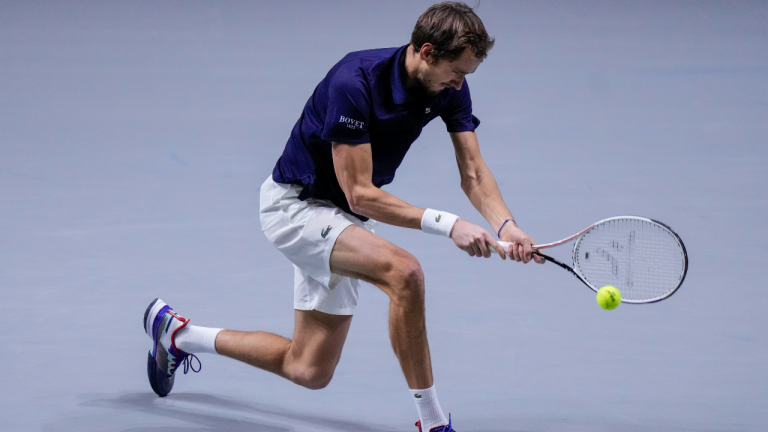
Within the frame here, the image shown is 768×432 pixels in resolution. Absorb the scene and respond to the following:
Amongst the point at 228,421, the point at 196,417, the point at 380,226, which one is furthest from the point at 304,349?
the point at 380,226

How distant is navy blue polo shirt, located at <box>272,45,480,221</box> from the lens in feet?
10.0

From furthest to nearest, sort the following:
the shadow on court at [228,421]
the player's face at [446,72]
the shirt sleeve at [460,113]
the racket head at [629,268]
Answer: the shirt sleeve at [460,113], the shadow on court at [228,421], the racket head at [629,268], the player's face at [446,72]

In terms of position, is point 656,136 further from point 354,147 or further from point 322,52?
point 354,147

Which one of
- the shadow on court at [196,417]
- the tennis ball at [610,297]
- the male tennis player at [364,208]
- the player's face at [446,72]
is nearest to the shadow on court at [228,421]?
the shadow on court at [196,417]

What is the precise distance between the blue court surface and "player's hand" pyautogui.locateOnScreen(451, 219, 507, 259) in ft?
2.49

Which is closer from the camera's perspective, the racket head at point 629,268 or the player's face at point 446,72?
the player's face at point 446,72

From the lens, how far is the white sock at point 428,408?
2.97m

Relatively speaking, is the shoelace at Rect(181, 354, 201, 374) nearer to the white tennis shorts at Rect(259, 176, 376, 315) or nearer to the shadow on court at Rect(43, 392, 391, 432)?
the shadow on court at Rect(43, 392, 391, 432)

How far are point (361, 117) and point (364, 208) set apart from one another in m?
0.31

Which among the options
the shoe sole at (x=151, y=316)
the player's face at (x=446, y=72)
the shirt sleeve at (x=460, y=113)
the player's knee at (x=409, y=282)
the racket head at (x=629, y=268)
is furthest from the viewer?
the shoe sole at (x=151, y=316)

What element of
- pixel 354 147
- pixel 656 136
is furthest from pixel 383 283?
pixel 656 136

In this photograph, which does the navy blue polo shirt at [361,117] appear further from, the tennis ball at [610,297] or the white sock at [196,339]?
the tennis ball at [610,297]

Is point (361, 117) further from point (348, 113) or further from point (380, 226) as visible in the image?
point (380, 226)

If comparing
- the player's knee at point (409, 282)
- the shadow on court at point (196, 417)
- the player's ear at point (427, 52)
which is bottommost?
the shadow on court at point (196, 417)
